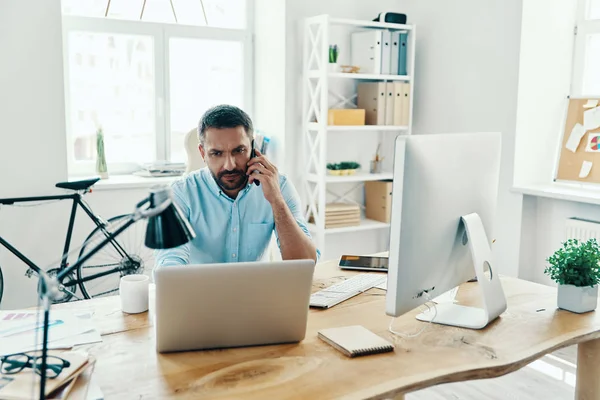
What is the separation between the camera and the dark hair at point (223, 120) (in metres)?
2.15

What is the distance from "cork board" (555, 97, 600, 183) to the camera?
371 cm

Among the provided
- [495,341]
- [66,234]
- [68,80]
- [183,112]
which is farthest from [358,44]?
[495,341]

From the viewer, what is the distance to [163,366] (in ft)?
4.74

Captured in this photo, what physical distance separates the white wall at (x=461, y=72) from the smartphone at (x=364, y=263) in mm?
1806

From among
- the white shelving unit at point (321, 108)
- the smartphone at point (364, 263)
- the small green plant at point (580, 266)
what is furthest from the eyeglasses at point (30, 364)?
the white shelving unit at point (321, 108)

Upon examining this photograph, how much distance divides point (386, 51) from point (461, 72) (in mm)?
510

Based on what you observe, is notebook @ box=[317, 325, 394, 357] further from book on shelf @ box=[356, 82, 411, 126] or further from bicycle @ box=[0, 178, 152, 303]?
book on shelf @ box=[356, 82, 411, 126]

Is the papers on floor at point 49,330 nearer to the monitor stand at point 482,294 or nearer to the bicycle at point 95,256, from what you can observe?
the monitor stand at point 482,294

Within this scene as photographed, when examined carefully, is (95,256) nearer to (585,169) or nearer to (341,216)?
(341,216)

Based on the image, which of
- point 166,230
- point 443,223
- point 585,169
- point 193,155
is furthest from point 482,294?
point 585,169

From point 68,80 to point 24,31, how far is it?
0.63 metres

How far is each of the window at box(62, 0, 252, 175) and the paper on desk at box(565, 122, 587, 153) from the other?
2.11 m

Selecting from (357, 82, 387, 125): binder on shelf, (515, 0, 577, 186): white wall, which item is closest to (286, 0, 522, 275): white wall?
(515, 0, 577, 186): white wall

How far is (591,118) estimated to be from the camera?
12.3 feet
